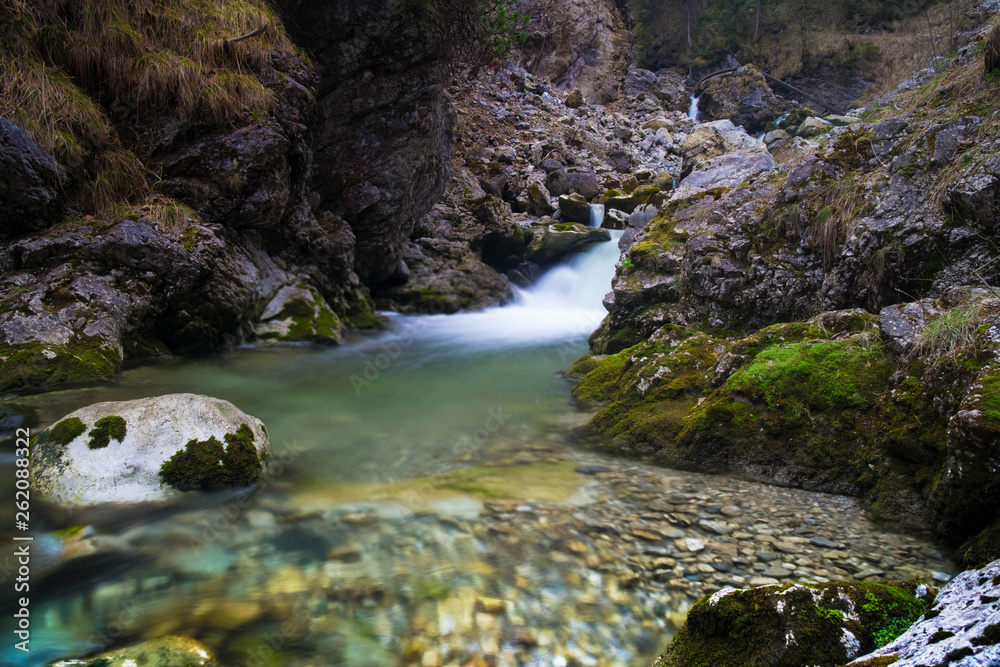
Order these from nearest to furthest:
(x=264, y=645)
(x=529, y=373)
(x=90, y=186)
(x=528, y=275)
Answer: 1. (x=264, y=645)
2. (x=90, y=186)
3. (x=529, y=373)
4. (x=528, y=275)

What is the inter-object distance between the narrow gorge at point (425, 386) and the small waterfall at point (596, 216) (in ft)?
22.5

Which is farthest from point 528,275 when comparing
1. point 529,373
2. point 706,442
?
point 706,442

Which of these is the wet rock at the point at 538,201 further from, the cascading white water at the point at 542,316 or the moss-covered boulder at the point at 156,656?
the moss-covered boulder at the point at 156,656

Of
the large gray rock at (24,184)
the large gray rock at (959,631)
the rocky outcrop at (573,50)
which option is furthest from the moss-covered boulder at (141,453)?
the rocky outcrop at (573,50)

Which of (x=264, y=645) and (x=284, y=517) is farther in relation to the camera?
(x=284, y=517)

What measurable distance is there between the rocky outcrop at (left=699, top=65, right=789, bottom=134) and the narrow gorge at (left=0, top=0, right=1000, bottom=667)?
82.5 feet

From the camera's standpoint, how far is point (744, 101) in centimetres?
3156

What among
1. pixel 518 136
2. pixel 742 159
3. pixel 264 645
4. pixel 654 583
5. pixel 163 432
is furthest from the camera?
pixel 518 136

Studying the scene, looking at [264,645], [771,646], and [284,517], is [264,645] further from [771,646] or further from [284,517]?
[771,646]

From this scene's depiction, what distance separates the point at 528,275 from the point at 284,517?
44.3ft

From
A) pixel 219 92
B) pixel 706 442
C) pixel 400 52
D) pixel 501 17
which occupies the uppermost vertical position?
pixel 501 17

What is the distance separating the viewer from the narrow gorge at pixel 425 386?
A: 2219 millimetres

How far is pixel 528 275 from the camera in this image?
16188 millimetres

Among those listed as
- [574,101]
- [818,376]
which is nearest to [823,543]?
[818,376]
